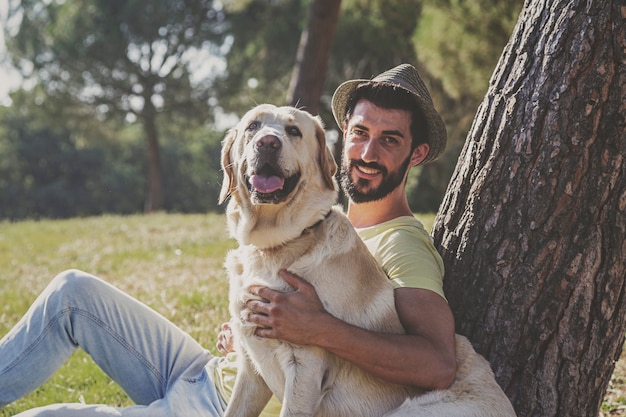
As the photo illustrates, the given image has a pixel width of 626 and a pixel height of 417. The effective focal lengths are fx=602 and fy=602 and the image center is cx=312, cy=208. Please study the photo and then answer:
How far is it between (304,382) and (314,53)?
328 inches

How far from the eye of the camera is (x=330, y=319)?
7.79 ft

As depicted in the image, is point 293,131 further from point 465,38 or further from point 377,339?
point 465,38

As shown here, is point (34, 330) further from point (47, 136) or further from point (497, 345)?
point (47, 136)

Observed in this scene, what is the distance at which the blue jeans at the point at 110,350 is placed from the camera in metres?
2.85

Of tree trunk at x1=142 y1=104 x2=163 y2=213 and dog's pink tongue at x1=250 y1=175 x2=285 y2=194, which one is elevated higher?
dog's pink tongue at x1=250 y1=175 x2=285 y2=194

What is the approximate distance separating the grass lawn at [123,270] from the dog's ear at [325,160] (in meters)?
2.11

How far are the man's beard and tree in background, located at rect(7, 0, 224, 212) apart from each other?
74.3ft

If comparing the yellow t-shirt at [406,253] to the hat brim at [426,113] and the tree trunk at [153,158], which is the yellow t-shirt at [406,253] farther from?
the tree trunk at [153,158]

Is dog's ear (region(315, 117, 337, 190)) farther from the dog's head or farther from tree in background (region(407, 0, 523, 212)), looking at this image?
tree in background (region(407, 0, 523, 212))

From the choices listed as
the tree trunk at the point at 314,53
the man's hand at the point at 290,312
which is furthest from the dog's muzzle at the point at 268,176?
the tree trunk at the point at 314,53

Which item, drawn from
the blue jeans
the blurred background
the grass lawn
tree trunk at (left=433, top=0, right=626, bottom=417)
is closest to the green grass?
the grass lawn

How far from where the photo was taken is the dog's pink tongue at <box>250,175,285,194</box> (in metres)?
2.61

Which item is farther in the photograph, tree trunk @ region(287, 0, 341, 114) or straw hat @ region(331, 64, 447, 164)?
tree trunk @ region(287, 0, 341, 114)

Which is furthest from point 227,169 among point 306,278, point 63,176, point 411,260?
point 63,176
